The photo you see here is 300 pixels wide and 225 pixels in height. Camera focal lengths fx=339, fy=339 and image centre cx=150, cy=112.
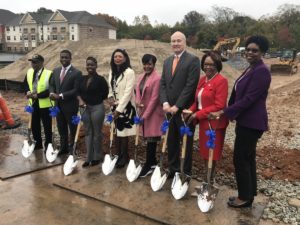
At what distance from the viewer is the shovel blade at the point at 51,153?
5.08 meters

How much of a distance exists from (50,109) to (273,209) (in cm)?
332

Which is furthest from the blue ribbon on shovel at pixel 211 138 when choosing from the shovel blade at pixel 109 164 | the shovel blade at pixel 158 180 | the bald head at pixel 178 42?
the shovel blade at pixel 109 164

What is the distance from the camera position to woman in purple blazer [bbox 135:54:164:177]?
4254 millimetres

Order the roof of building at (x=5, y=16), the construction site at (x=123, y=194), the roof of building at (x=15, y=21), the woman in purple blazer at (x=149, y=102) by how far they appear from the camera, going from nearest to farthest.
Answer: the construction site at (x=123, y=194), the woman in purple blazer at (x=149, y=102), the roof of building at (x=15, y=21), the roof of building at (x=5, y=16)

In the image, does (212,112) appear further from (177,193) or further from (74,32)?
(74,32)

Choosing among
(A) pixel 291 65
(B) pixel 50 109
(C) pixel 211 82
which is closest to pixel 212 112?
(C) pixel 211 82

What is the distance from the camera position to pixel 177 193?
150 inches

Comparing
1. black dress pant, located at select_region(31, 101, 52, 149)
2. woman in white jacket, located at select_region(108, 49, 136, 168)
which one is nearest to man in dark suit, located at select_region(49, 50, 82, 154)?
black dress pant, located at select_region(31, 101, 52, 149)

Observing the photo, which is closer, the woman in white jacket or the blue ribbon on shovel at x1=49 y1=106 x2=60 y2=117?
the woman in white jacket

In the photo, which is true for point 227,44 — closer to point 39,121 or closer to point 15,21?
point 39,121

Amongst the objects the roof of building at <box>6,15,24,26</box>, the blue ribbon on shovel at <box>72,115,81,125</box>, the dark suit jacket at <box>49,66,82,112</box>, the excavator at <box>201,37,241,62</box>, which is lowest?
the blue ribbon on shovel at <box>72,115,81,125</box>

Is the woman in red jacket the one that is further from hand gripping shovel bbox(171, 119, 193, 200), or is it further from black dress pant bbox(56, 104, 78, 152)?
black dress pant bbox(56, 104, 78, 152)

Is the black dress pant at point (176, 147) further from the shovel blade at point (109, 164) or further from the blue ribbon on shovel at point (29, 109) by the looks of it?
the blue ribbon on shovel at point (29, 109)

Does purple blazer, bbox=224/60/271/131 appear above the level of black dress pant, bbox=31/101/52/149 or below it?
above
